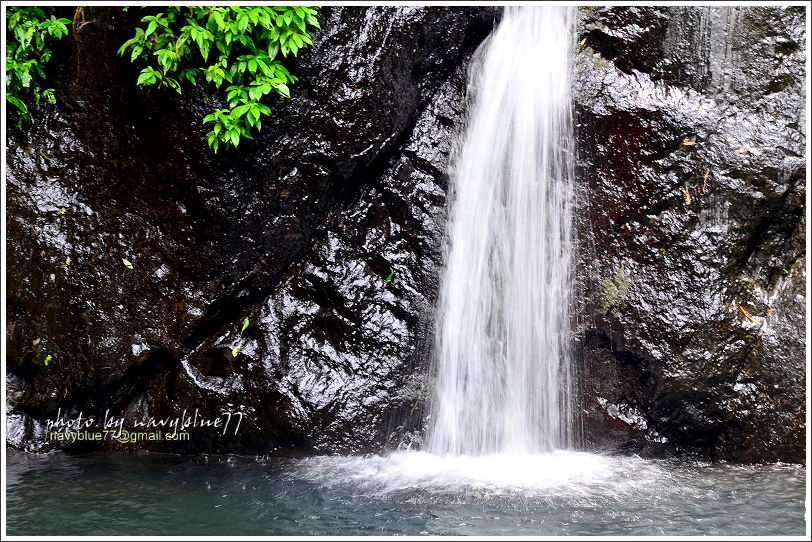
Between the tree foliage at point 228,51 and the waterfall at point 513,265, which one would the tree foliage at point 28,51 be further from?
the waterfall at point 513,265

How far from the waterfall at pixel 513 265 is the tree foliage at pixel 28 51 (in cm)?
351

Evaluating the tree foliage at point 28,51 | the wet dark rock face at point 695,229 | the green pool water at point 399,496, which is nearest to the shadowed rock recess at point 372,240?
→ the wet dark rock face at point 695,229

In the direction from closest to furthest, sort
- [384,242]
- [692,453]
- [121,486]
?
[121,486]
[692,453]
[384,242]

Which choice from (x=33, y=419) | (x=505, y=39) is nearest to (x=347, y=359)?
(x=33, y=419)

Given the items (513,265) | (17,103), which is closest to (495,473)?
(513,265)

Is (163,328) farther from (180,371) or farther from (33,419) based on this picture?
(33,419)

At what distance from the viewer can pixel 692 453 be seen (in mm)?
4984

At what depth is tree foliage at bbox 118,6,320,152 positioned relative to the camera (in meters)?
4.71

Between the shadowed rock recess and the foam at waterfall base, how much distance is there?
0.76ft

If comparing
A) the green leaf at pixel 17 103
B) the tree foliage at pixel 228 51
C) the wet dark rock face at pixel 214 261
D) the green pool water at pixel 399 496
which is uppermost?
the tree foliage at pixel 228 51

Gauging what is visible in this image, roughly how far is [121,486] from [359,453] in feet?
5.88

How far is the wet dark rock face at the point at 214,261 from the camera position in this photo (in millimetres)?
5125

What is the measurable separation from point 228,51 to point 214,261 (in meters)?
1.73

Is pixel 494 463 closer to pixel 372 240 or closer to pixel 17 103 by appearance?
pixel 372 240
